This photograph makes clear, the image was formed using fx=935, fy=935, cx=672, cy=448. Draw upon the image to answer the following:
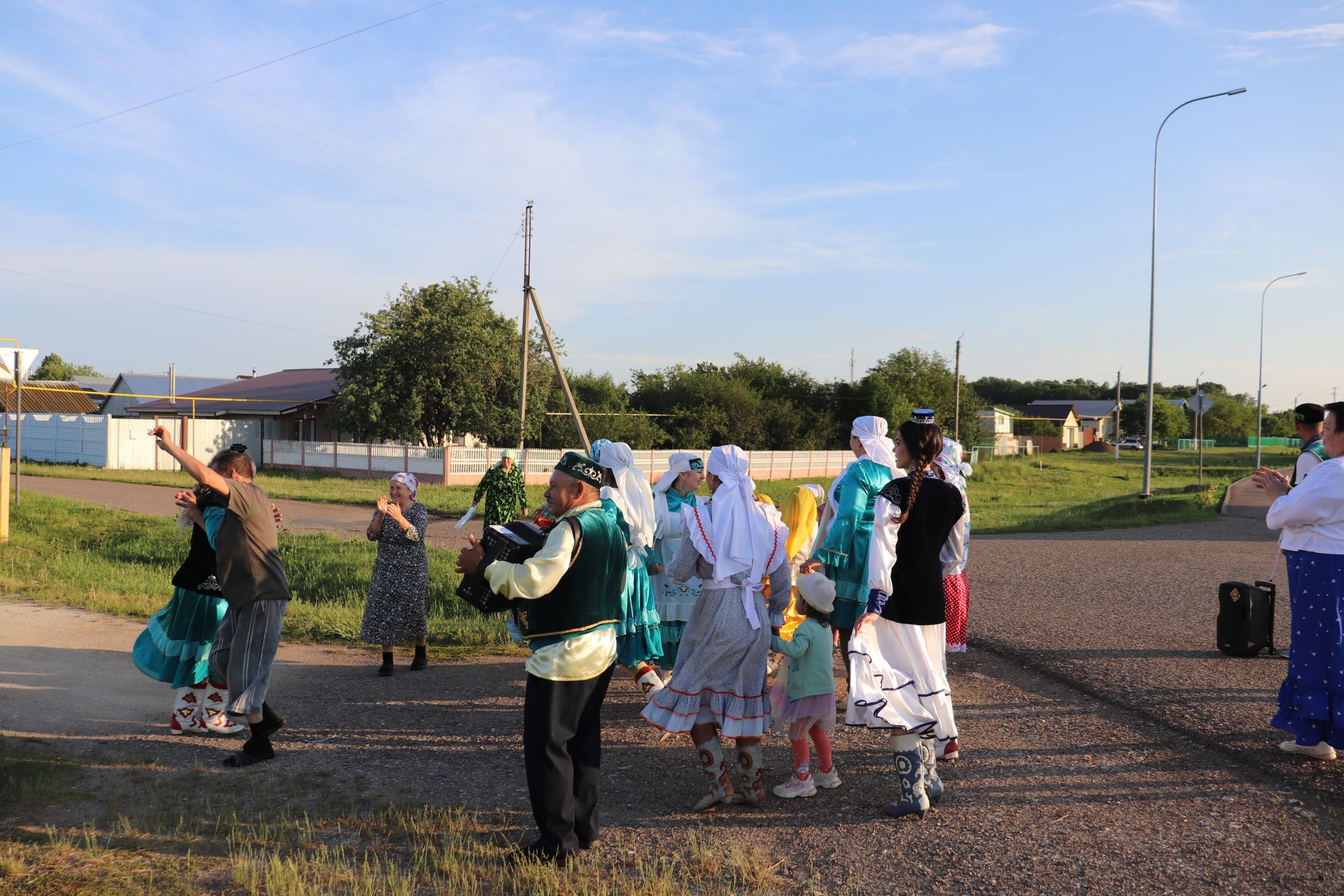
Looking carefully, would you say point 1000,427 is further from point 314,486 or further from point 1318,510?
point 1318,510

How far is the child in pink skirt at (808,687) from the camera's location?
15.9 feet

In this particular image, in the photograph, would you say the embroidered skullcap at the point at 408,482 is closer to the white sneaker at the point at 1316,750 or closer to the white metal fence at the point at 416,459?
the white sneaker at the point at 1316,750

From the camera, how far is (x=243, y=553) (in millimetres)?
5406

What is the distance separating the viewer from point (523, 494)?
1086 cm

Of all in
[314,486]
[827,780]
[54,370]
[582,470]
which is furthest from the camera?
[54,370]

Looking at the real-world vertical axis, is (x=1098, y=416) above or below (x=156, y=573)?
above

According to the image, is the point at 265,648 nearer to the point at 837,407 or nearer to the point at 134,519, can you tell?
the point at 134,519

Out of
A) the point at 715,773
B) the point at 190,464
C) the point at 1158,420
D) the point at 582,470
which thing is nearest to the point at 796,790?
the point at 715,773

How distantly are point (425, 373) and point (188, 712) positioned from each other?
26619 millimetres

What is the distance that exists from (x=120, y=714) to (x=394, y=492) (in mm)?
2388

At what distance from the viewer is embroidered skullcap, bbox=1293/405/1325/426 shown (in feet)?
19.5

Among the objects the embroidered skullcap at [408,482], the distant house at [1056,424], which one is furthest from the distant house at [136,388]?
the distant house at [1056,424]

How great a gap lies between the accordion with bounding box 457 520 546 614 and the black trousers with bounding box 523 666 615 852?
390mm

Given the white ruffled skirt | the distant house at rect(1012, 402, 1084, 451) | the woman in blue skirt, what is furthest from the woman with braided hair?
the distant house at rect(1012, 402, 1084, 451)
